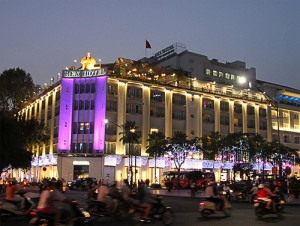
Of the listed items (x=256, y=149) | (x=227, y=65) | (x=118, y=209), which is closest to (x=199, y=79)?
(x=227, y=65)

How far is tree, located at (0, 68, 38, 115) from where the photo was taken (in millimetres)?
69375

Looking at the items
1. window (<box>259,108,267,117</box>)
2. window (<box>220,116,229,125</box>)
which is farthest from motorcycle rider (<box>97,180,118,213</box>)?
window (<box>259,108,267,117</box>)

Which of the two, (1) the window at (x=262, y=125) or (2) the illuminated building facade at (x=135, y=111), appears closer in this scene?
(2) the illuminated building facade at (x=135, y=111)

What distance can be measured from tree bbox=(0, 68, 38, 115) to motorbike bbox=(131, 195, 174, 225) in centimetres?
5703

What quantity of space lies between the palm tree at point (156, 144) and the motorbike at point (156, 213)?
5185 cm

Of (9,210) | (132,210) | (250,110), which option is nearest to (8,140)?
(9,210)

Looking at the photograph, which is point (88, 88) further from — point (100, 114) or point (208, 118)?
point (208, 118)

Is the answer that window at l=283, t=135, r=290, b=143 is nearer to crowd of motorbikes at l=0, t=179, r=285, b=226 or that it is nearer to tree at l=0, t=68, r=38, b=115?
tree at l=0, t=68, r=38, b=115

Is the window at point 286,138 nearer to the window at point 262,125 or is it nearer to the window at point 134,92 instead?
the window at point 262,125

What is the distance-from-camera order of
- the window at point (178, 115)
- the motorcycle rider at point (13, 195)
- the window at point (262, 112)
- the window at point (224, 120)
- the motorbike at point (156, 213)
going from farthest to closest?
the window at point (262, 112) → the window at point (224, 120) → the window at point (178, 115) → the motorcycle rider at point (13, 195) → the motorbike at point (156, 213)

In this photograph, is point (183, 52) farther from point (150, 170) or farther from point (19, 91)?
point (19, 91)

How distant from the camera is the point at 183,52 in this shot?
93625mm

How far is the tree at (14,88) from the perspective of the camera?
69.4m

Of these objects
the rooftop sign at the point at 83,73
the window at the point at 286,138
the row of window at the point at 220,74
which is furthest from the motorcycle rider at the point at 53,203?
the window at the point at 286,138
